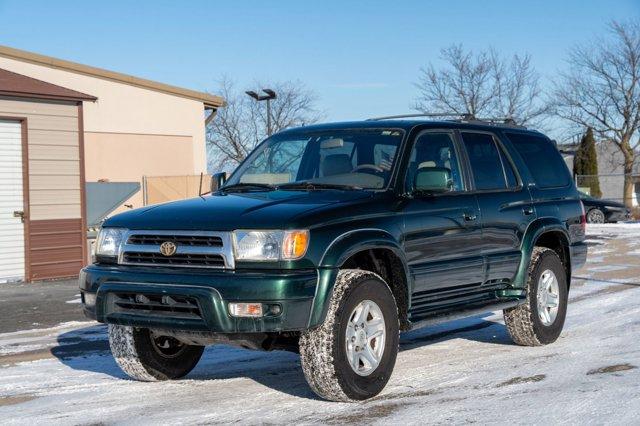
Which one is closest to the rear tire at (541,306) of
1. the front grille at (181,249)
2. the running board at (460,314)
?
the running board at (460,314)

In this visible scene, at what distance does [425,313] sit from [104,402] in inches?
91.5

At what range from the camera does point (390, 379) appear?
267 inches

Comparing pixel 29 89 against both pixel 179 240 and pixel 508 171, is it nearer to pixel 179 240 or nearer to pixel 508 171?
pixel 508 171

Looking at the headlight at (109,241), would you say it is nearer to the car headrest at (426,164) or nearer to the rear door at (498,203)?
the car headrest at (426,164)

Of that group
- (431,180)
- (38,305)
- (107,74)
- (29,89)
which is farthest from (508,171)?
(107,74)

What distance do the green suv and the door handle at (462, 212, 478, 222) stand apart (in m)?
0.03

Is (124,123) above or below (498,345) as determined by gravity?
above

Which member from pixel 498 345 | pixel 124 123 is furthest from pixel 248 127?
pixel 498 345

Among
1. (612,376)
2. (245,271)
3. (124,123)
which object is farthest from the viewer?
(124,123)

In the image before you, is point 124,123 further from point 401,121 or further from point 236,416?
point 236,416

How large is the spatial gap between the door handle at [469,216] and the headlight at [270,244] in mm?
1919

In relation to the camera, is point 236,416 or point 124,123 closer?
point 236,416

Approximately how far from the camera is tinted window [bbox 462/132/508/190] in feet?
25.2

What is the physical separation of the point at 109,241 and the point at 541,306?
397cm
